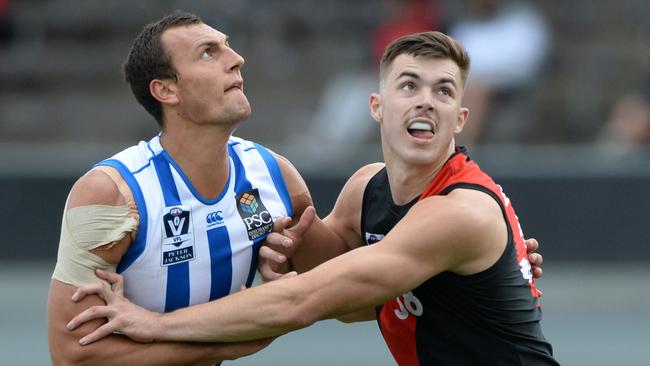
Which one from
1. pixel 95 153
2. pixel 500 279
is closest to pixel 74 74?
pixel 95 153

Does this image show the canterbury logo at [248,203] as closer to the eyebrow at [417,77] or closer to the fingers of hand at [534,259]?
the eyebrow at [417,77]

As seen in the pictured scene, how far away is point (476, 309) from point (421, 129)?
822 millimetres

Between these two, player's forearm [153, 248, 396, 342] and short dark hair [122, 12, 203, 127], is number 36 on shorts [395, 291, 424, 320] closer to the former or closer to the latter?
player's forearm [153, 248, 396, 342]

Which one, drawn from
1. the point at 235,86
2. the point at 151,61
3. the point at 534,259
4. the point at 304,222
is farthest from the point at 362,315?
the point at 151,61

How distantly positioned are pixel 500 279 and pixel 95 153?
7545 millimetres

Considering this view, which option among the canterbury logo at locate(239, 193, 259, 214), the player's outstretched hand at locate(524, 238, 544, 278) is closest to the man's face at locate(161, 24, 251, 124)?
the canterbury logo at locate(239, 193, 259, 214)

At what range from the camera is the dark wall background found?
38.8 ft

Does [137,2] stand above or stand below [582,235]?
above

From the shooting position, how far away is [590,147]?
491 inches

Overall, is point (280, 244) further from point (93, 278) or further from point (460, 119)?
point (460, 119)

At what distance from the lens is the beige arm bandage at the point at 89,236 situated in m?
5.14

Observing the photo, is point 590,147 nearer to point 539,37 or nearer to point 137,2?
point 539,37

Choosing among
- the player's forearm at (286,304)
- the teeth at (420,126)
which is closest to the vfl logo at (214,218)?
the player's forearm at (286,304)

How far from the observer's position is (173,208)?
5359 millimetres
